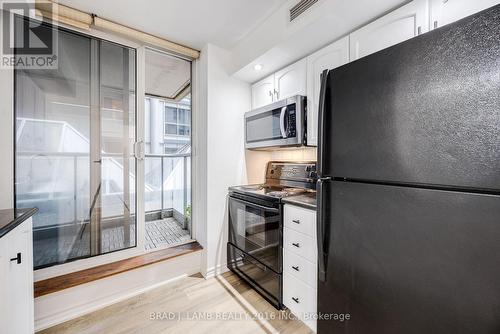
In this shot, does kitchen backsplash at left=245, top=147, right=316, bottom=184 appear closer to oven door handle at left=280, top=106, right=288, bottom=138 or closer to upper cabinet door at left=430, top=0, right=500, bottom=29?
oven door handle at left=280, top=106, right=288, bottom=138

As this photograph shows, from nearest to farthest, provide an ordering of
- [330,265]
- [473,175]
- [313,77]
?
[473,175] < [330,265] < [313,77]

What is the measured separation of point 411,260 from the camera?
0.84 m

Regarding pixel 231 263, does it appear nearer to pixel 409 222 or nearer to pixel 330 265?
pixel 330 265

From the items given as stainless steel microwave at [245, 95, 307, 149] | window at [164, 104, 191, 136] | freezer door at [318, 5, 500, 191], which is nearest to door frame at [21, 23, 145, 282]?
window at [164, 104, 191, 136]

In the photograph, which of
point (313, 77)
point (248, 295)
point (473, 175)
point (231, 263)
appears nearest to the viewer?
point (473, 175)

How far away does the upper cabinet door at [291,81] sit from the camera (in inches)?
72.0

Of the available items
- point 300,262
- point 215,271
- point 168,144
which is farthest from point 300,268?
point 168,144

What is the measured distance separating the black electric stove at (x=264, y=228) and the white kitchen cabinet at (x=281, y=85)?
69cm

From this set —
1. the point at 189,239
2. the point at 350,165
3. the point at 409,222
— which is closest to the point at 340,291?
the point at 409,222

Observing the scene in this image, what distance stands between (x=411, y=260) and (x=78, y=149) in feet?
7.94

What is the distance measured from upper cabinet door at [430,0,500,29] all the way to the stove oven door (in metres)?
1.43

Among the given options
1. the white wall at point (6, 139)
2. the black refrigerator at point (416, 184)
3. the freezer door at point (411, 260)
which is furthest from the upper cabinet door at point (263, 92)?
the white wall at point (6, 139)

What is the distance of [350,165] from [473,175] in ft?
1.37

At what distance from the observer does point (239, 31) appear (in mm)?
1990
